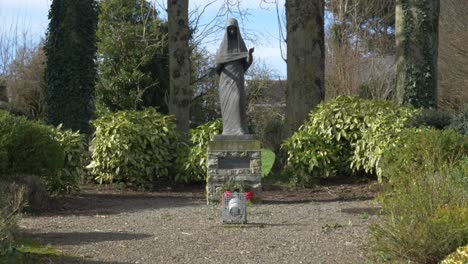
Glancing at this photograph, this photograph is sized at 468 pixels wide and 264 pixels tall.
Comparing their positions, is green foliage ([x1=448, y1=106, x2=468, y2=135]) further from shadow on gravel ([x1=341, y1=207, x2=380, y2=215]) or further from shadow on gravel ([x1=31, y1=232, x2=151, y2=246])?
shadow on gravel ([x1=31, y1=232, x2=151, y2=246])

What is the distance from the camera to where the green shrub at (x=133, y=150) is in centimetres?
1436

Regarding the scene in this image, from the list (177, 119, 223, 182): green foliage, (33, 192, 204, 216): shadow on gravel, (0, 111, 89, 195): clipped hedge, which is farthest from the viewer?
(177, 119, 223, 182): green foliage

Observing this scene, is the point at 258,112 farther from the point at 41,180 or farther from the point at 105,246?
the point at 105,246

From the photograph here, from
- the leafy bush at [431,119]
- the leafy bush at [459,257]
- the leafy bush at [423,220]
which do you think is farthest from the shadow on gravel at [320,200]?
the leafy bush at [459,257]

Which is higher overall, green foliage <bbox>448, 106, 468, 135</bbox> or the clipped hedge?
green foliage <bbox>448, 106, 468, 135</bbox>

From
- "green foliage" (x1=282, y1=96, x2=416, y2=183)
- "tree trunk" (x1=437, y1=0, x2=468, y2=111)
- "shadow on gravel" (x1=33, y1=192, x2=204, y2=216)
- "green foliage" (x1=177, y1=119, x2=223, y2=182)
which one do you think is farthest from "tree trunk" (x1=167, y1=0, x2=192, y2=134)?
"tree trunk" (x1=437, y1=0, x2=468, y2=111)

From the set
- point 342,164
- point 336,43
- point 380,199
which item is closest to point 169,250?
point 380,199

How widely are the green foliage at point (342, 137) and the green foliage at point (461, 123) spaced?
93cm

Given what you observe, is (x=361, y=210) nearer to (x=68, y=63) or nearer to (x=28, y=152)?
(x=28, y=152)

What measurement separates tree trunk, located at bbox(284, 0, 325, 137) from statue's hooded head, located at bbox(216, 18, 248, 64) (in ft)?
13.9

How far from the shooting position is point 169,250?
768cm

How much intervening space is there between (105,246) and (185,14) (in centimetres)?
1067

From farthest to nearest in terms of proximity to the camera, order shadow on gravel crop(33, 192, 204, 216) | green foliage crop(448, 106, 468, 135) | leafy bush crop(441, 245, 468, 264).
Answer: green foliage crop(448, 106, 468, 135) → shadow on gravel crop(33, 192, 204, 216) → leafy bush crop(441, 245, 468, 264)

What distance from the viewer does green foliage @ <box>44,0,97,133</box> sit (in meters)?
16.9
